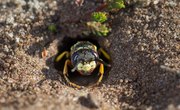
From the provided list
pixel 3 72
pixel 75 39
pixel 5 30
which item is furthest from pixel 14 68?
pixel 75 39

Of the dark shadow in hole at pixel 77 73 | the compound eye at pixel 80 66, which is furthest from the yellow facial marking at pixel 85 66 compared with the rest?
the dark shadow in hole at pixel 77 73

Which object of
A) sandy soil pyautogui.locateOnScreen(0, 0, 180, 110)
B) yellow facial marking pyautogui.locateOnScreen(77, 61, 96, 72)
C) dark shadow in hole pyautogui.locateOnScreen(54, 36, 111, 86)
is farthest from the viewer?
dark shadow in hole pyautogui.locateOnScreen(54, 36, 111, 86)

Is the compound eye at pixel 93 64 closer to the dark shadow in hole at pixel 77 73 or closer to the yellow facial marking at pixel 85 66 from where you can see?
the yellow facial marking at pixel 85 66

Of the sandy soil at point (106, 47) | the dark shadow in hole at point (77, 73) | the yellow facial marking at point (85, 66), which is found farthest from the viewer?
the dark shadow in hole at point (77, 73)

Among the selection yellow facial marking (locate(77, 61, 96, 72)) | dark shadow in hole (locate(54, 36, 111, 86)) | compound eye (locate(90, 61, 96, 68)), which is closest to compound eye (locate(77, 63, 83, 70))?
yellow facial marking (locate(77, 61, 96, 72))

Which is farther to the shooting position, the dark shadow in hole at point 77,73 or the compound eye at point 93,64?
the dark shadow in hole at point 77,73

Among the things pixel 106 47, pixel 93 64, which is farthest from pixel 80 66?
pixel 106 47

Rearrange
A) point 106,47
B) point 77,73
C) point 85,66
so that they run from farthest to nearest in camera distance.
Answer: point 77,73
point 106,47
point 85,66

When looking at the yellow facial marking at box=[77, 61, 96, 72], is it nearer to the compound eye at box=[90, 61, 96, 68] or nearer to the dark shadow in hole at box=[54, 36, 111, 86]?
the compound eye at box=[90, 61, 96, 68]

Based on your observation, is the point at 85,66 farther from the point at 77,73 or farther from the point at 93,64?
the point at 77,73

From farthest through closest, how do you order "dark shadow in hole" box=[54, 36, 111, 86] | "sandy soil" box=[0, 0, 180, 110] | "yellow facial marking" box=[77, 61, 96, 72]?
"dark shadow in hole" box=[54, 36, 111, 86] < "yellow facial marking" box=[77, 61, 96, 72] < "sandy soil" box=[0, 0, 180, 110]
